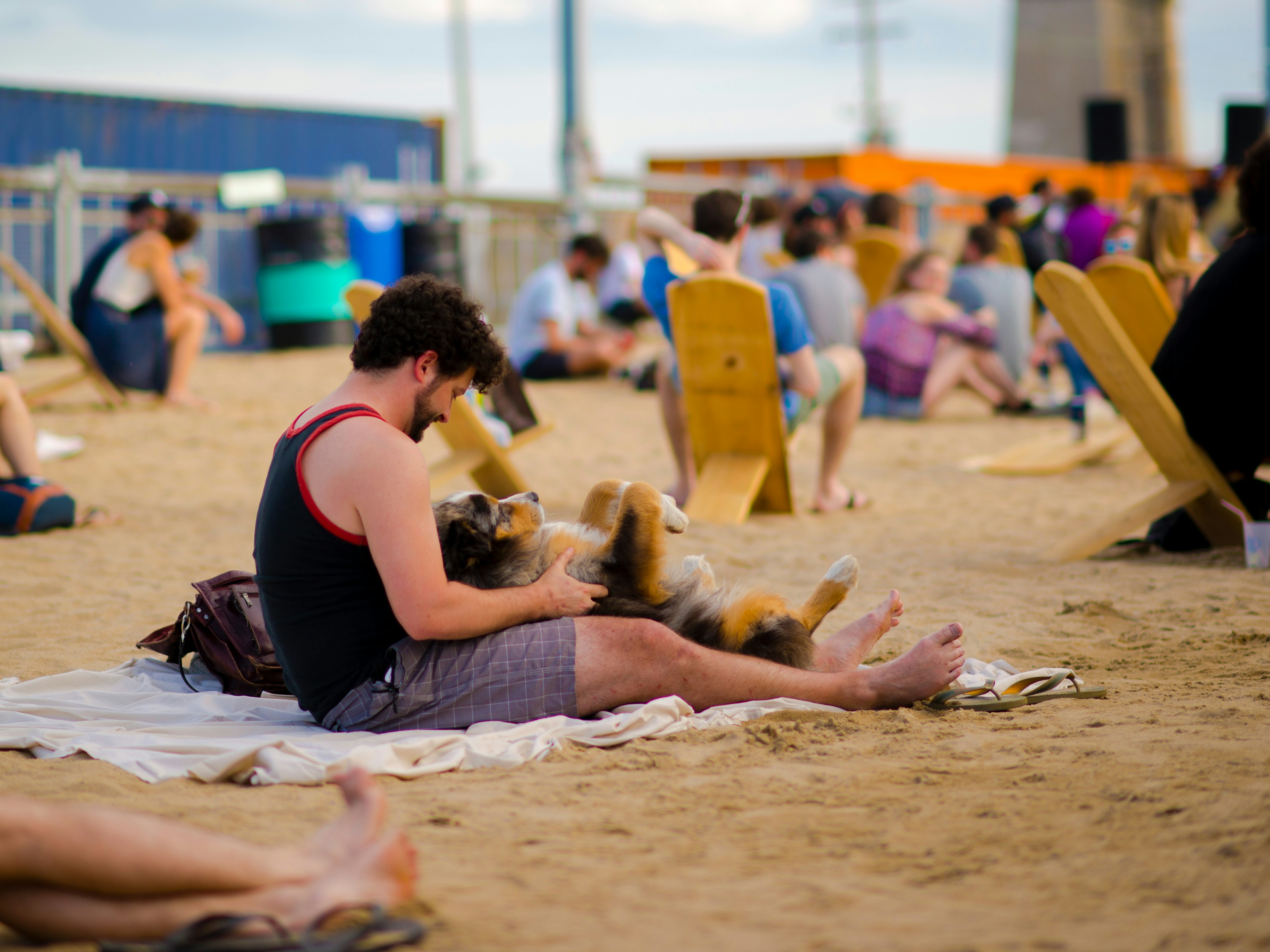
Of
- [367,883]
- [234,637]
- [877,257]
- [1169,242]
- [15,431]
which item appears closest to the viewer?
[367,883]

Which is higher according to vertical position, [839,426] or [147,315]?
[147,315]

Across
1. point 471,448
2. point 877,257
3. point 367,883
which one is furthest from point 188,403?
point 367,883

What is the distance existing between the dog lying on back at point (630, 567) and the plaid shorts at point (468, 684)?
0.49 feet

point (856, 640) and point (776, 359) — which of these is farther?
point (776, 359)

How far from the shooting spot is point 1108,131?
20.2 m

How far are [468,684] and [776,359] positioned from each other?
132 inches

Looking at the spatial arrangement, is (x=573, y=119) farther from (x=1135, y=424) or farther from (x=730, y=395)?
(x=1135, y=424)

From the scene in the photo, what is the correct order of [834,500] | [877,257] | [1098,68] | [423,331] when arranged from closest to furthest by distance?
[423,331] → [834,500] → [877,257] → [1098,68]

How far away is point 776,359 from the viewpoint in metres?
5.89

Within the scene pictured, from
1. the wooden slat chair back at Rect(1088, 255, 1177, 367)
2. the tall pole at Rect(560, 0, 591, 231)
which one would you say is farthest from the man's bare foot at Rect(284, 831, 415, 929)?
the tall pole at Rect(560, 0, 591, 231)

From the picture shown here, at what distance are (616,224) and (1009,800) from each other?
14.8 metres

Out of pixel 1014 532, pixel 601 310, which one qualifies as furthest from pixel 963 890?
pixel 601 310

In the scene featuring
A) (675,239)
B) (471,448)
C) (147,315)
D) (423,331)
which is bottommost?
(471,448)

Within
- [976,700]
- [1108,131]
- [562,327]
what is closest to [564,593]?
[976,700]
